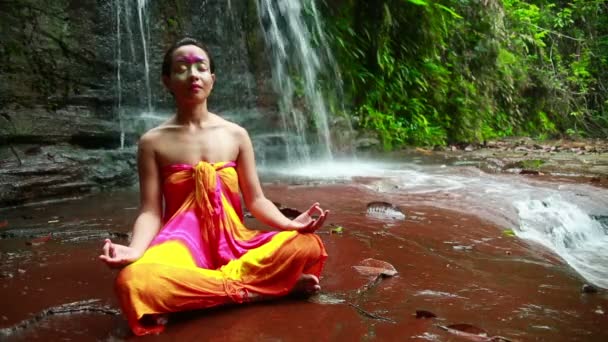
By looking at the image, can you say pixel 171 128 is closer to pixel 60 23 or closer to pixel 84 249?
pixel 84 249

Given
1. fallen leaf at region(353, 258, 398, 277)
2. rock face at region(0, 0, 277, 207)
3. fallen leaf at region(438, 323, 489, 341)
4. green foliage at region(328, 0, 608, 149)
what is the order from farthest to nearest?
1. green foliage at region(328, 0, 608, 149)
2. rock face at region(0, 0, 277, 207)
3. fallen leaf at region(353, 258, 398, 277)
4. fallen leaf at region(438, 323, 489, 341)

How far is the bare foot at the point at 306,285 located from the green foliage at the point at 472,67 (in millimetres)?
7197

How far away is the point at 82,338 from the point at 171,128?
38.4 inches

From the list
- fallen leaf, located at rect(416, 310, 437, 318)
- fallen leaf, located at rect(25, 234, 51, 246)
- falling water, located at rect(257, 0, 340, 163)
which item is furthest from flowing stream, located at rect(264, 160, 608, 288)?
fallen leaf, located at rect(25, 234, 51, 246)

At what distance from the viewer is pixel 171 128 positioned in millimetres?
2389

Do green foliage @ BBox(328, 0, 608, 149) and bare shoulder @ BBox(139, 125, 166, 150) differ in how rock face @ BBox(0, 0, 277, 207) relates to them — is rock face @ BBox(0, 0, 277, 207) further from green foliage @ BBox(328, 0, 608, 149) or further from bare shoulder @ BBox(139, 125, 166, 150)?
green foliage @ BBox(328, 0, 608, 149)

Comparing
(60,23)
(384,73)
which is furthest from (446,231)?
(384,73)

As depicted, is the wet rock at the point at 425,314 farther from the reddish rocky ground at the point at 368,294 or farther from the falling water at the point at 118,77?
the falling water at the point at 118,77

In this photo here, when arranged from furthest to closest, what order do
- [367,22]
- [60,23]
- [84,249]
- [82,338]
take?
[367,22], [60,23], [84,249], [82,338]

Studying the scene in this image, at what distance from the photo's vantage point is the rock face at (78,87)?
16.6 ft

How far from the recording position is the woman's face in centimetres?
232

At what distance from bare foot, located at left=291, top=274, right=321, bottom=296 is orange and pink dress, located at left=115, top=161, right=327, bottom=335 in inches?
1.1

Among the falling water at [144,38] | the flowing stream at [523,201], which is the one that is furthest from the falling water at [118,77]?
the flowing stream at [523,201]

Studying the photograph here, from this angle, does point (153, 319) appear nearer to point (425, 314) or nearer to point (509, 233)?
point (425, 314)
